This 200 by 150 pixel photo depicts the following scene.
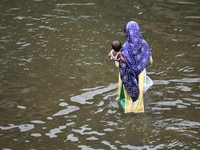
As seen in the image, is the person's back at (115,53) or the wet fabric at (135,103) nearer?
the person's back at (115,53)

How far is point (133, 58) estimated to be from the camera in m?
6.94

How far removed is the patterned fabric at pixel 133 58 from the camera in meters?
6.90

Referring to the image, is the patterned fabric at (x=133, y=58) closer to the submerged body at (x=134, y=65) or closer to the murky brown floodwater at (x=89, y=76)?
the submerged body at (x=134, y=65)

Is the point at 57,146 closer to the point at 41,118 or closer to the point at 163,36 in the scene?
the point at 41,118

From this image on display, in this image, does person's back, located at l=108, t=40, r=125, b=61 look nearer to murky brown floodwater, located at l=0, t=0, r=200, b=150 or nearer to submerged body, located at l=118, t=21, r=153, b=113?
submerged body, located at l=118, t=21, r=153, b=113

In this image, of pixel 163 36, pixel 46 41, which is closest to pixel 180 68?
pixel 163 36

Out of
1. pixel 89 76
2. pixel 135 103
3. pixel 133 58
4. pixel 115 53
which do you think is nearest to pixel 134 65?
pixel 133 58

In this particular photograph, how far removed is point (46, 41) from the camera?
11.0m

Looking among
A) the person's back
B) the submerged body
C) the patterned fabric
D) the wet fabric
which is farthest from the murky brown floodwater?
the person's back

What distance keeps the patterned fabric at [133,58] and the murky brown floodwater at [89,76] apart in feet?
1.71

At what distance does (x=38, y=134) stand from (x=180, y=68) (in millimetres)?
3773

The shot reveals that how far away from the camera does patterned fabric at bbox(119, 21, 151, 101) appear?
690 centimetres

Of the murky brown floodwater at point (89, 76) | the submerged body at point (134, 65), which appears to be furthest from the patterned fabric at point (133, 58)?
the murky brown floodwater at point (89, 76)

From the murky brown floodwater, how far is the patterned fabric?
0.52 m
